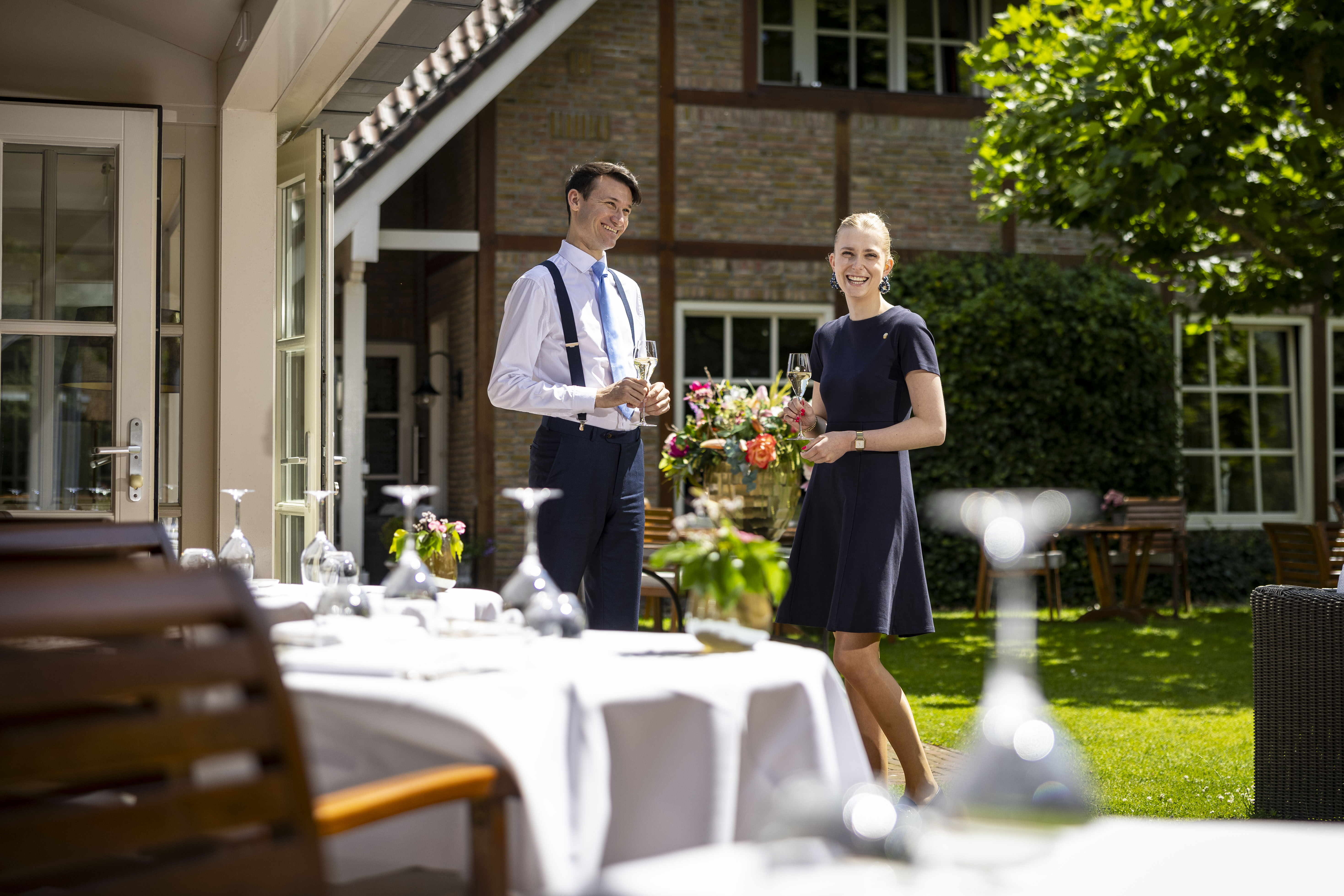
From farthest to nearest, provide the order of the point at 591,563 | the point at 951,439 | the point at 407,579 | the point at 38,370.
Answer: the point at 951,439 → the point at 38,370 → the point at 591,563 → the point at 407,579

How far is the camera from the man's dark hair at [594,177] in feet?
11.5

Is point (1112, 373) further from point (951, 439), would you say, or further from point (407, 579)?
point (407, 579)

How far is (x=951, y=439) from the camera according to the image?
11055mm

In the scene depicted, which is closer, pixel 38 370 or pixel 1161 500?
pixel 38 370

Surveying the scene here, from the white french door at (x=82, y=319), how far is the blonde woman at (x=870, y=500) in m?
2.99

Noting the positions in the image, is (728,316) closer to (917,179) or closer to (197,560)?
(917,179)

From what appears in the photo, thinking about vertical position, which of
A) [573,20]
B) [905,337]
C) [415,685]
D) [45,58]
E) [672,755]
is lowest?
[672,755]

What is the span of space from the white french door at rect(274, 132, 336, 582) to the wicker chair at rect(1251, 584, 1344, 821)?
338 centimetres

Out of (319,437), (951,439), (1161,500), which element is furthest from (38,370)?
(1161,500)

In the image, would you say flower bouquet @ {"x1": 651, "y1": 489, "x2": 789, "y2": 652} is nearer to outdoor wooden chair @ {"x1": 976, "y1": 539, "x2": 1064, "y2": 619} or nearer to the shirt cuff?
the shirt cuff

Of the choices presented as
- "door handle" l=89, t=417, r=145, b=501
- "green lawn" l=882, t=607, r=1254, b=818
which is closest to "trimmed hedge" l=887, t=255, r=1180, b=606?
"green lawn" l=882, t=607, r=1254, b=818

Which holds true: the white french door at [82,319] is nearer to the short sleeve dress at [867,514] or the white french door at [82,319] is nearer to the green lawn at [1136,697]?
the short sleeve dress at [867,514]

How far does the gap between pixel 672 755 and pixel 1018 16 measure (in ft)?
25.4

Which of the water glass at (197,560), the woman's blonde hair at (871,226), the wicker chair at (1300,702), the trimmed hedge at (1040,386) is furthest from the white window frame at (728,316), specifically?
the water glass at (197,560)
